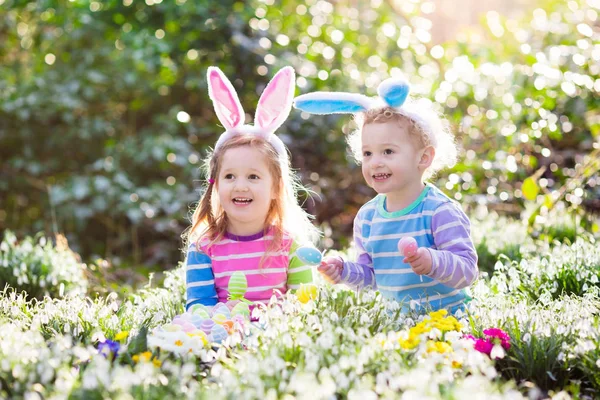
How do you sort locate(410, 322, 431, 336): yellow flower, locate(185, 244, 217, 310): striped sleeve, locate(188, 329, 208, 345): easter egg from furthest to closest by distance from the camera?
locate(185, 244, 217, 310): striped sleeve, locate(188, 329, 208, 345): easter egg, locate(410, 322, 431, 336): yellow flower

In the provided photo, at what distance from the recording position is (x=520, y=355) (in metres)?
2.26

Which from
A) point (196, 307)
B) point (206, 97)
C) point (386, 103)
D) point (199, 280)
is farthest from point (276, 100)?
point (206, 97)

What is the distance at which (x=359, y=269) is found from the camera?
9.78ft

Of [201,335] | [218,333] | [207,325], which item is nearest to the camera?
[201,335]

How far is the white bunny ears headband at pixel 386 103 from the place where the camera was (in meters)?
2.85

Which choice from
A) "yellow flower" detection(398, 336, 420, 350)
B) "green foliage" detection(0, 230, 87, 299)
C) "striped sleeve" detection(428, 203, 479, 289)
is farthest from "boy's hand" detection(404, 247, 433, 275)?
"green foliage" detection(0, 230, 87, 299)

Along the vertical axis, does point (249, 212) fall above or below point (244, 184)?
below

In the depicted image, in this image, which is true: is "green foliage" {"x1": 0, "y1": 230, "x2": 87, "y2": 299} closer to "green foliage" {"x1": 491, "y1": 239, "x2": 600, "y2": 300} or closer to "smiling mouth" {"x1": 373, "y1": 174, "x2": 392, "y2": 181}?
"smiling mouth" {"x1": 373, "y1": 174, "x2": 392, "y2": 181}

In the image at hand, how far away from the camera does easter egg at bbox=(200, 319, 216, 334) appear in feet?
8.68

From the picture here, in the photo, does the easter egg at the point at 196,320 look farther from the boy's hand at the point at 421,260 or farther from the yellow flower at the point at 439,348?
the yellow flower at the point at 439,348

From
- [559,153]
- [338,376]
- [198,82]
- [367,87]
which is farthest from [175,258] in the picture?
[338,376]

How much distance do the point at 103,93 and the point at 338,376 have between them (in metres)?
4.61

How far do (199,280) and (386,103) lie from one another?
106 centimetres

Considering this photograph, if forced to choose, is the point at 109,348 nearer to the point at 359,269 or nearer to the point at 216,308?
the point at 216,308
